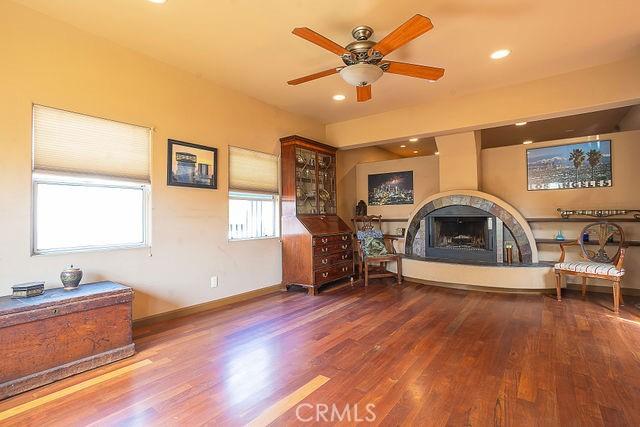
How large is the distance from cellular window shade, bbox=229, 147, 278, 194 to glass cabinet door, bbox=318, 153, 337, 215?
0.82 metres

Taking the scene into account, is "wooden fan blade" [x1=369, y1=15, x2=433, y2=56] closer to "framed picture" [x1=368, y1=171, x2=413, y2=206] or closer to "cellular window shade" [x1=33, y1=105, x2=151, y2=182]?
"cellular window shade" [x1=33, y1=105, x2=151, y2=182]

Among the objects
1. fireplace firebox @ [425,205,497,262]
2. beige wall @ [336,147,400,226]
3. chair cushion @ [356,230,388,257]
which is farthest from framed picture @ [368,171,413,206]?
chair cushion @ [356,230,388,257]

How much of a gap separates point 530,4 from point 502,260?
140 inches

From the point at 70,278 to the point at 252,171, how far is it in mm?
2440

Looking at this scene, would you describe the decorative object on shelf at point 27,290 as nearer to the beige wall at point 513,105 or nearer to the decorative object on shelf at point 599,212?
the beige wall at point 513,105

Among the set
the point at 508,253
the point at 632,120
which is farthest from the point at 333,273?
the point at 632,120

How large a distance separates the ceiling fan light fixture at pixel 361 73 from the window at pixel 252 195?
1.99 meters

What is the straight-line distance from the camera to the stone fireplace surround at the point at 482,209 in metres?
4.68

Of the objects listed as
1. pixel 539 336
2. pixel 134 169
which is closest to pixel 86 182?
pixel 134 169

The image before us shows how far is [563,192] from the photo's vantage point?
192 inches

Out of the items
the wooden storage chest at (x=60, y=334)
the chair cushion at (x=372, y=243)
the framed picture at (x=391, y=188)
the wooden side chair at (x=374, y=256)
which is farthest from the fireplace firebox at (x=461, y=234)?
the wooden storage chest at (x=60, y=334)

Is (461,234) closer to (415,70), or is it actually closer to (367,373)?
(415,70)

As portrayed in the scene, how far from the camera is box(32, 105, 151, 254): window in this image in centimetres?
262

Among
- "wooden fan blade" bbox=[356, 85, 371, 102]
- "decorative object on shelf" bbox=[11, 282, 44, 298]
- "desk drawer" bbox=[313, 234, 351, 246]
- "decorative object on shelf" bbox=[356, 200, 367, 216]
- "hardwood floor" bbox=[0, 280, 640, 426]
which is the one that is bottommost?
"hardwood floor" bbox=[0, 280, 640, 426]
